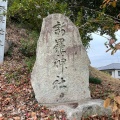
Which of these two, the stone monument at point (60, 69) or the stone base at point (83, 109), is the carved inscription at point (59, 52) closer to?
the stone monument at point (60, 69)

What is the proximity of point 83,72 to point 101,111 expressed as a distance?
839 mm

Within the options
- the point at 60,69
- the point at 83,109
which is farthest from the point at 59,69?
the point at 83,109

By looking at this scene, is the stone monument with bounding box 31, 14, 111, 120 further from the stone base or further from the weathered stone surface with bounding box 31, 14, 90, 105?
the stone base

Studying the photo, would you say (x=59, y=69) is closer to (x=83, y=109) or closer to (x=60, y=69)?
(x=60, y=69)

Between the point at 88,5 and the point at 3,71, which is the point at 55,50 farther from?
the point at 88,5

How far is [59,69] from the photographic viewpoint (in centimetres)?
445

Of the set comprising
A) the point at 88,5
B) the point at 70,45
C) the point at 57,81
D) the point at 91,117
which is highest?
the point at 88,5

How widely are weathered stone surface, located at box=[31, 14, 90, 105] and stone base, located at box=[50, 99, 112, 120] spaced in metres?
0.31

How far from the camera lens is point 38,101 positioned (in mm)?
4363

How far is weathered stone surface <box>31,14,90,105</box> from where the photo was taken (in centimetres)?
439

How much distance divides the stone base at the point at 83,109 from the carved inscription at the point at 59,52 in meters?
0.47

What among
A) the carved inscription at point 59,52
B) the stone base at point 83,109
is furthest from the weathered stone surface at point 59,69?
the stone base at point 83,109

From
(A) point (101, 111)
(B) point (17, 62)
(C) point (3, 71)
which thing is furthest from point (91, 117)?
(B) point (17, 62)

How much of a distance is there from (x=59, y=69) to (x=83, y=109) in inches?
37.0
